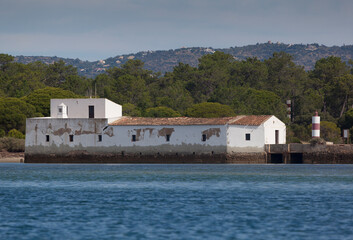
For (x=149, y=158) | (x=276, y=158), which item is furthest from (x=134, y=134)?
(x=276, y=158)

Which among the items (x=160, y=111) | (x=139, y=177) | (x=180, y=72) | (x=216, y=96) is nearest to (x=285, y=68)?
(x=180, y=72)

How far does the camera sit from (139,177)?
48219mm

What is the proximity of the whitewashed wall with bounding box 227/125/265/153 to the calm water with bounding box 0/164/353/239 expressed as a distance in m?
21.3

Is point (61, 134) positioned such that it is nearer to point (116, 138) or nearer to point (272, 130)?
point (116, 138)

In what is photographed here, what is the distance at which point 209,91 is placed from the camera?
369ft

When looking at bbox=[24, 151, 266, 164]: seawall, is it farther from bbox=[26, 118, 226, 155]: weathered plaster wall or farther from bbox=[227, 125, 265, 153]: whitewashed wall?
bbox=[227, 125, 265, 153]: whitewashed wall

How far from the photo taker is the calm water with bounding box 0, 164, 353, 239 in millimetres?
21841

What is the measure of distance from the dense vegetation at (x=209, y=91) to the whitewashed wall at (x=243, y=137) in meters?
12.0

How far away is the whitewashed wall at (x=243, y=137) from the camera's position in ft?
221

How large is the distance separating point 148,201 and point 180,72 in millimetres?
93147

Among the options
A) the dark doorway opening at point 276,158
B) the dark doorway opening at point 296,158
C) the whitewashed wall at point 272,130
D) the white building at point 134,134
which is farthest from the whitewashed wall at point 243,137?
the dark doorway opening at point 296,158

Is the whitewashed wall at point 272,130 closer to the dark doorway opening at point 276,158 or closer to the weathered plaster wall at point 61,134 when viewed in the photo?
the dark doorway opening at point 276,158

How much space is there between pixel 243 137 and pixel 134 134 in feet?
35.0

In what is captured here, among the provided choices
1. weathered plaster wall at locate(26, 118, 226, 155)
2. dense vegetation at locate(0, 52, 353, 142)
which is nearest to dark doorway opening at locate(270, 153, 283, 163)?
weathered plaster wall at locate(26, 118, 226, 155)
